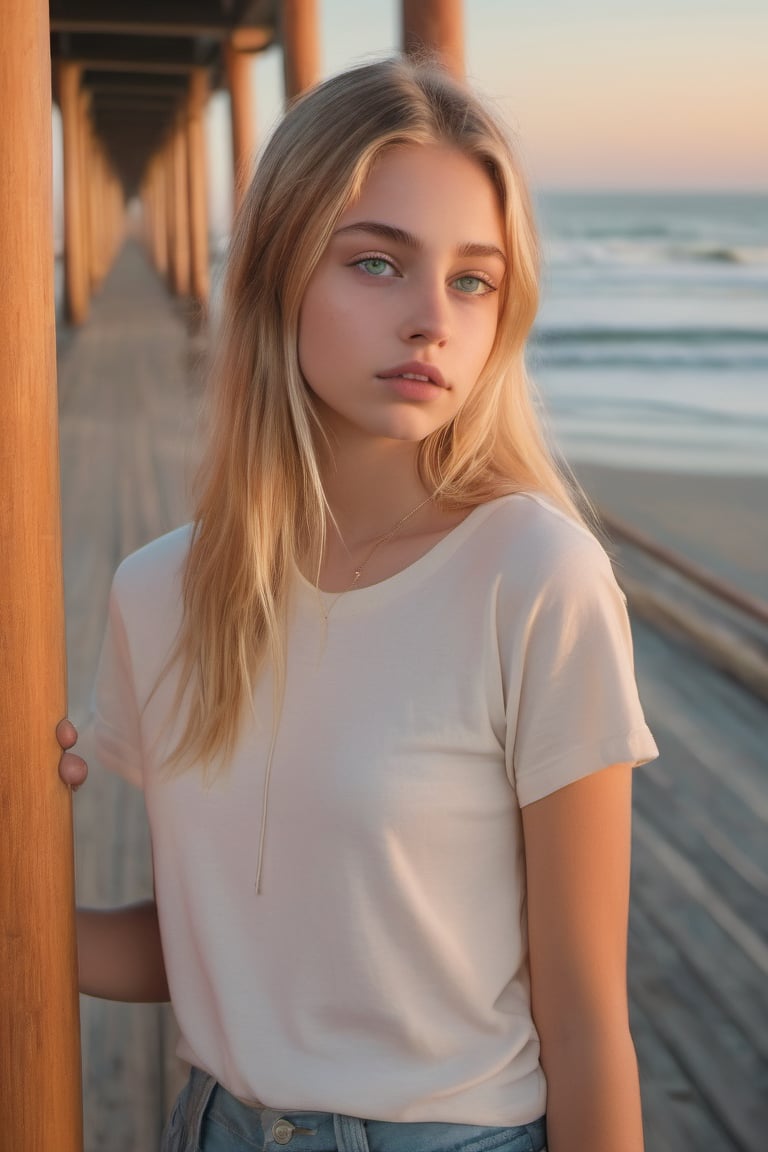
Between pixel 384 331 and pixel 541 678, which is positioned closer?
pixel 541 678

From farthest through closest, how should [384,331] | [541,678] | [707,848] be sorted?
1. [707,848]
2. [384,331]
3. [541,678]

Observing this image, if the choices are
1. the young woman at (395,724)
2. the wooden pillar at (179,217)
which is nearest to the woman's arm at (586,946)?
the young woman at (395,724)

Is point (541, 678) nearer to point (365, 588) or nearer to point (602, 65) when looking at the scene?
point (365, 588)

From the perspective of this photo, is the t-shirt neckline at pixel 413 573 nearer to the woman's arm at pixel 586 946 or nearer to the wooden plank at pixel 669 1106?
the woman's arm at pixel 586 946

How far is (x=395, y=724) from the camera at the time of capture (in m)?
1.26

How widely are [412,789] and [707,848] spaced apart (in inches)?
95.5

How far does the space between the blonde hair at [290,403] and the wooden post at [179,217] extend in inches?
816

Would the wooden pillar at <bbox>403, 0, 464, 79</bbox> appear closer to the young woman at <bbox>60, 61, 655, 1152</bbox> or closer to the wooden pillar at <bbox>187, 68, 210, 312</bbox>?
the young woman at <bbox>60, 61, 655, 1152</bbox>

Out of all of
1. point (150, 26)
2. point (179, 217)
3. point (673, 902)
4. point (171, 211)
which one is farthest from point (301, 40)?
point (171, 211)

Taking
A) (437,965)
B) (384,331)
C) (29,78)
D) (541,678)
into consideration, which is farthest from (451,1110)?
(29,78)

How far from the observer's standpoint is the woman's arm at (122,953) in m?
A: 1.53

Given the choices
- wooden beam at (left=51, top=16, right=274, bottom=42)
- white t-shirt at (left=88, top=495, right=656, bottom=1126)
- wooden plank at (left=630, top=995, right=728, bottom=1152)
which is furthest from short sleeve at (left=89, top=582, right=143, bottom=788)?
wooden beam at (left=51, top=16, right=274, bottom=42)

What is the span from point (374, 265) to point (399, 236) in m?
0.04

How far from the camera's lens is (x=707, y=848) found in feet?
11.4
